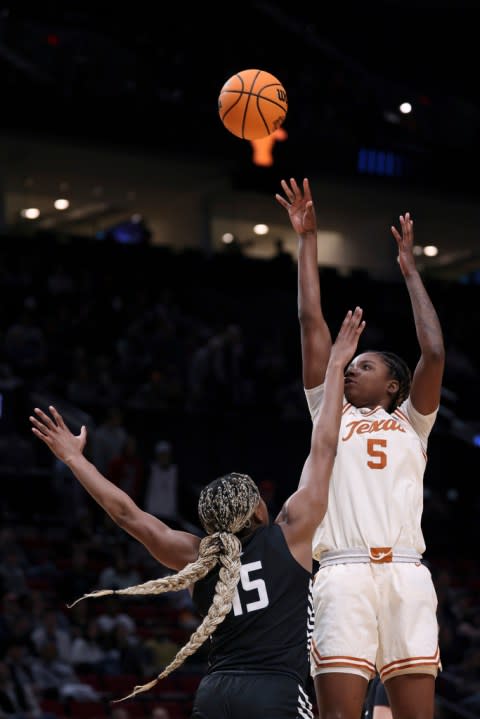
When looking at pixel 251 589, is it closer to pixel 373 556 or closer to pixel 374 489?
pixel 373 556

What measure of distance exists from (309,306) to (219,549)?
146cm

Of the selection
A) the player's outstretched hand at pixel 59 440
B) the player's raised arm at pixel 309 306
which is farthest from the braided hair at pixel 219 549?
the player's raised arm at pixel 309 306

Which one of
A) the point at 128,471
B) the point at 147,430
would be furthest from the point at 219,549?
the point at 147,430

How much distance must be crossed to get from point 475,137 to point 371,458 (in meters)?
23.1

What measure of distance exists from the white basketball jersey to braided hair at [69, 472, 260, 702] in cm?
93

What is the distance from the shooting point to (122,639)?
509 inches

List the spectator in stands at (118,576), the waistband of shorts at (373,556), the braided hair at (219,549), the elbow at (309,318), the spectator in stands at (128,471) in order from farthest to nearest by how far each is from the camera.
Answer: the spectator in stands at (128,471), the spectator in stands at (118,576), the elbow at (309,318), the waistband of shorts at (373,556), the braided hair at (219,549)

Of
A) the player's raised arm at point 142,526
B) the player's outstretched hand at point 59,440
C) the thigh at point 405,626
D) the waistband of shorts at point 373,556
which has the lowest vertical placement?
the thigh at point 405,626

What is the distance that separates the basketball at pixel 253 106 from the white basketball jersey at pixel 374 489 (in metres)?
1.70

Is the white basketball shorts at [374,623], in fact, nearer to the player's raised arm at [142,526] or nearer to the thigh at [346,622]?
the thigh at [346,622]

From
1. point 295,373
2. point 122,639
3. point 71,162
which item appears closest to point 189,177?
point 71,162

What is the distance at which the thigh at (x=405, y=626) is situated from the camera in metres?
5.42

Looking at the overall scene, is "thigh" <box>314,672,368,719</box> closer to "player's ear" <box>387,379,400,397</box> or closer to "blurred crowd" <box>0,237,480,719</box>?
"player's ear" <box>387,379,400,397</box>

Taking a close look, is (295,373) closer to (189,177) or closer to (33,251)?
(33,251)
